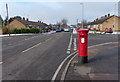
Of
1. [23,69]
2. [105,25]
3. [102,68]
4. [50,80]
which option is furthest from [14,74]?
[105,25]

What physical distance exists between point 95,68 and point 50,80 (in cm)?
213

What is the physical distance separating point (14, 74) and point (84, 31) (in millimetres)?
3467

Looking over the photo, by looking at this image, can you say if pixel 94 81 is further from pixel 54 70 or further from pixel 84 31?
pixel 84 31

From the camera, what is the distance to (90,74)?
215 inches

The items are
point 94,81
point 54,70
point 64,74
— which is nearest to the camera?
point 94,81

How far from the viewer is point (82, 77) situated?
5.20m

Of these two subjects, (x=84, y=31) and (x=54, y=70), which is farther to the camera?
(x=84, y=31)

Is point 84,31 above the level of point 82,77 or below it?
above

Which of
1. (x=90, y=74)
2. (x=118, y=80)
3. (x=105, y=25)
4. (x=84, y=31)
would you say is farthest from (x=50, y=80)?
(x=105, y=25)

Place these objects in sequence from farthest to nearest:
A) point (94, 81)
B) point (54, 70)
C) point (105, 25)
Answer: point (105, 25), point (54, 70), point (94, 81)

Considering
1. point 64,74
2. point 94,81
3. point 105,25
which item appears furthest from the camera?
point 105,25

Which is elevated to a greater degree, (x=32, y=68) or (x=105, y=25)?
(x=105, y=25)

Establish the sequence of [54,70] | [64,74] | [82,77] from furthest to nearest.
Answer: [54,70] → [64,74] → [82,77]

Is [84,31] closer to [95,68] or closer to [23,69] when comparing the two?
[95,68]
